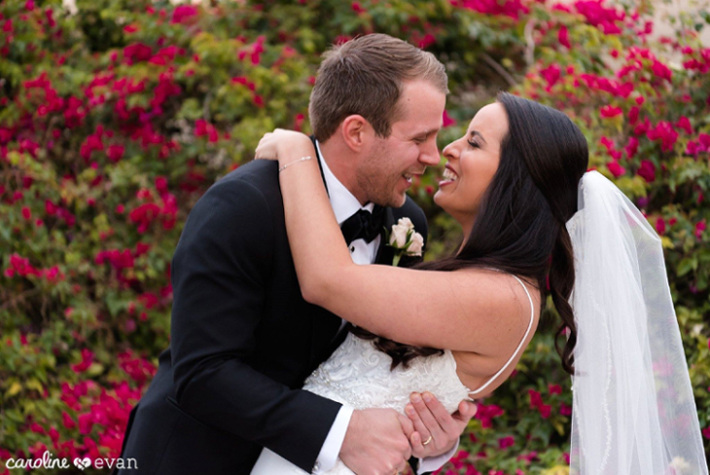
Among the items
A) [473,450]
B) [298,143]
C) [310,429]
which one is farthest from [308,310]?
[473,450]

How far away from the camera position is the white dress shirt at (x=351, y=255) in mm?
2453

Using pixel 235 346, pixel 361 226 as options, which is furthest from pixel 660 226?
pixel 235 346

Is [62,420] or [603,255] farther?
[62,420]

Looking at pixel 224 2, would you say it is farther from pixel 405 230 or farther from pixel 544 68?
pixel 405 230

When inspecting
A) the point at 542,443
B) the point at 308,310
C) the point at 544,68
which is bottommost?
the point at 542,443

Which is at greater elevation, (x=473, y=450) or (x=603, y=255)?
(x=603, y=255)

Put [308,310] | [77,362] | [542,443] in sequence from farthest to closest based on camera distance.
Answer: [77,362] → [542,443] → [308,310]

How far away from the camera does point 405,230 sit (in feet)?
9.29

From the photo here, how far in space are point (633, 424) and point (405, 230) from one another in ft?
3.45

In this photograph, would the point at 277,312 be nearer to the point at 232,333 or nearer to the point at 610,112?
the point at 232,333

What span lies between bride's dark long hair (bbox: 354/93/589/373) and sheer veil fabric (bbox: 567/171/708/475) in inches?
5.4

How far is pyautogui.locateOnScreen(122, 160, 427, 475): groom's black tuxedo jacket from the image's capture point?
7.73ft

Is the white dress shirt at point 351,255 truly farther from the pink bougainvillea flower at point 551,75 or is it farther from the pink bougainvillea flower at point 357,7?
the pink bougainvillea flower at point 357,7

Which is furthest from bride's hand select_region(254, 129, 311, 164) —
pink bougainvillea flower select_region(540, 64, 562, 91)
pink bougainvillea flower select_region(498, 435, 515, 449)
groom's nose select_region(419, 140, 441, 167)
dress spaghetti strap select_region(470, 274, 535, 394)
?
pink bougainvillea flower select_region(540, 64, 562, 91)
